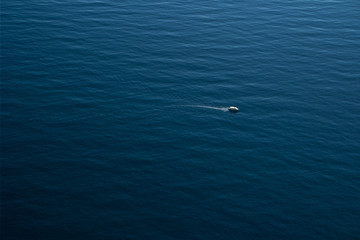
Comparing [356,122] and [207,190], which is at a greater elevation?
[356,122]

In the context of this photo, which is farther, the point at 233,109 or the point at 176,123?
the point at 233,109

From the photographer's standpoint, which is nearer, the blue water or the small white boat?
the blue water

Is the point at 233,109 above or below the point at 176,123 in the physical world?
above

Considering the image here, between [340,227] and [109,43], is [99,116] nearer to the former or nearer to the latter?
[109,43]

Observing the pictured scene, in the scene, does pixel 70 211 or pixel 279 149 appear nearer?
pixel 70 211

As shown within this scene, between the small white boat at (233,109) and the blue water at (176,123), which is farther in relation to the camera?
the small white boat at (233,109)

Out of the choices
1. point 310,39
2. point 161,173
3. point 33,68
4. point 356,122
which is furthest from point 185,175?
point 310,39

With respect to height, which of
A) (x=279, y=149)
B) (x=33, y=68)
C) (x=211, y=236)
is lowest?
(x=211, y=236)

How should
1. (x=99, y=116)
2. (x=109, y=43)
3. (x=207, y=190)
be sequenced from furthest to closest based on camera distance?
(x=109, y=43), (x=99, y=116), (x=207, y=190)
